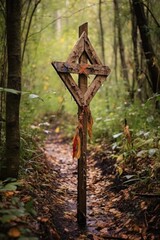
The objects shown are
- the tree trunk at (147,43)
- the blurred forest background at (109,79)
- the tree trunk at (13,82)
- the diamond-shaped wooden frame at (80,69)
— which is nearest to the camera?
the tree trunk at (13,82)

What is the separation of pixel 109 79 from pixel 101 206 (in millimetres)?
7151

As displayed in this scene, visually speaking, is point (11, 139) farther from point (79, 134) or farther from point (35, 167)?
point (35, 167)

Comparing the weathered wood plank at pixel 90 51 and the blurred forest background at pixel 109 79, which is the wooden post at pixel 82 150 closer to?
the weathered wood plank at pixel 90 51

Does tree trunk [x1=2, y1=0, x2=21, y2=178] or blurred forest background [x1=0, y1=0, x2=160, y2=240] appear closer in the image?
blurred forest background [x1=0, y1=0, x2=160, y2=240]

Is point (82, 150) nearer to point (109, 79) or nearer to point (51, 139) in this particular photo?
A: point (51, 139)

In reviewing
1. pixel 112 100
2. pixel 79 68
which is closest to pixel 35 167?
pixel 79 68

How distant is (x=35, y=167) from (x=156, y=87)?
10.1 feet

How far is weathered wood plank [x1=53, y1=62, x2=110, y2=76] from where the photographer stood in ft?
12.5

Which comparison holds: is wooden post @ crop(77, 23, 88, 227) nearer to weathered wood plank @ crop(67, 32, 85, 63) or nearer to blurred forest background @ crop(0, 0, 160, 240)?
weathered wood plank @ crop(67, 32, 85, 63)

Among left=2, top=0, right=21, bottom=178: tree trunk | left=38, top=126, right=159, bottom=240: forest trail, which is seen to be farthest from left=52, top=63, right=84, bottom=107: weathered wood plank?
left=38, top=126, right=159, bottom=240: forest trail

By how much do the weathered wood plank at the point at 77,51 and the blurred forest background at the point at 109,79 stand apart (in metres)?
0.72

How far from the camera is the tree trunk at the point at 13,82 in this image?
12.2 feet

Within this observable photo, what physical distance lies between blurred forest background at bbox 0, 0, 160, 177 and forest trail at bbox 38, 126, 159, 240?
2.16ft

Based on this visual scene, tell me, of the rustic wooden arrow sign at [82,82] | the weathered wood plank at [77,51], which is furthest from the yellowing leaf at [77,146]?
the weathered wood plank at [77,51]
